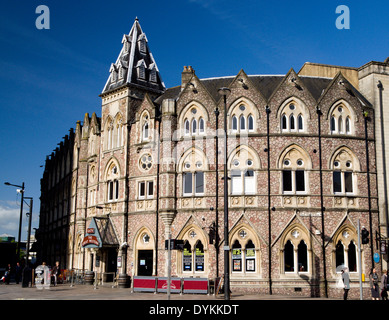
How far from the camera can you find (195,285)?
2636 cm

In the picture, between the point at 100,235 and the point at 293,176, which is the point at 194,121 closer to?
the point at 293,176

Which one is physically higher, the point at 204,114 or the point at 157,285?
the point at 204,114

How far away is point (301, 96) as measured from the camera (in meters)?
32.1

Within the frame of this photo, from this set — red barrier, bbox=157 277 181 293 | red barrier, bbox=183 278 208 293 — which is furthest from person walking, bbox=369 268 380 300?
red barrier, bbox=157 277 181 293

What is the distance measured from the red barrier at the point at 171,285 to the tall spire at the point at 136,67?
1617cm

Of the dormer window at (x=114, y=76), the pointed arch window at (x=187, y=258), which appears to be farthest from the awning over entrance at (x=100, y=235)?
the dormer window at (x=114, y=76)

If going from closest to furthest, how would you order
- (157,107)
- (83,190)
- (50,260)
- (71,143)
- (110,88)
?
1. (157,107)
2. (110,88)
3. (83,190)
4. (71,143)
5. (50,260)

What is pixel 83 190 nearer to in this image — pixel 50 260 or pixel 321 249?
pixel 50 260

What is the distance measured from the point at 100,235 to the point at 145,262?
A: 4015 millimetres

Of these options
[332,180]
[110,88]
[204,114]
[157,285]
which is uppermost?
[110,88]

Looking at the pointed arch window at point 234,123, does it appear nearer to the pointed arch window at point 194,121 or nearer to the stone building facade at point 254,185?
the stone building facade at point 254,185
